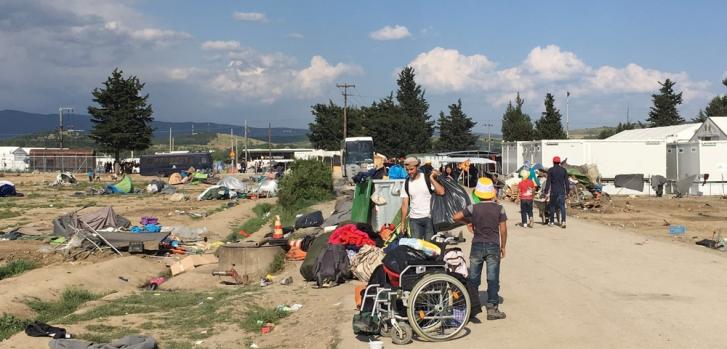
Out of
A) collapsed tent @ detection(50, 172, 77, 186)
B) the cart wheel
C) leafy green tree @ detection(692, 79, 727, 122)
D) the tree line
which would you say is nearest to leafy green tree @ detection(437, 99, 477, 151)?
the tree line

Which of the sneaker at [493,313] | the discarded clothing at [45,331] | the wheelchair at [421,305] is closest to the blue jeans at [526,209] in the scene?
the sneaker at [493,313]

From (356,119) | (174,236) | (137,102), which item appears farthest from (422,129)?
(174,236)

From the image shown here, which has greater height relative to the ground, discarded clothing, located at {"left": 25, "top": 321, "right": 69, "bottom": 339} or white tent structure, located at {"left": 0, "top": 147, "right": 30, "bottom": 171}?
white tent structure, located at {"left": 0, "top": 147, "right": 30, "bottom": 171}

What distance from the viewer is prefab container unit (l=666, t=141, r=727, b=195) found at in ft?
121

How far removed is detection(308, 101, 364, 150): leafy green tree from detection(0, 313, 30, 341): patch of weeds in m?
81.6

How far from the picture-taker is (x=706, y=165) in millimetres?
37375

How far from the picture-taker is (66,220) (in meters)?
21.3

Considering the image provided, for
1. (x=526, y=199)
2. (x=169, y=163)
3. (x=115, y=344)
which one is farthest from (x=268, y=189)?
(x=169, y=163)

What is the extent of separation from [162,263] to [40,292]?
433 cm

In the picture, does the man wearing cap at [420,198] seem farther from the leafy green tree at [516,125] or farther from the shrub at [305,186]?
the leafy green tree at [516,125]

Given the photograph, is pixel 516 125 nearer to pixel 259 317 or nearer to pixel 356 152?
pixel 356 152

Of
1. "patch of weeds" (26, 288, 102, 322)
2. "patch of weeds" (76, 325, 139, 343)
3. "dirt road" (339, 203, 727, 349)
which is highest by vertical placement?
"dirt road" (339, 203, 727, 349)

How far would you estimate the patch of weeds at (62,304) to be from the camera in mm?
12576

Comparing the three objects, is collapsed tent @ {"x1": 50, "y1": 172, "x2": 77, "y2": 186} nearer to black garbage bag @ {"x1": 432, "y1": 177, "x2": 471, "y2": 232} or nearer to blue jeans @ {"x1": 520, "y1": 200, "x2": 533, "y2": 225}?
blue jeans @ {"x1": 520, "y1": 200, "x2": 533, "y2": 225}
